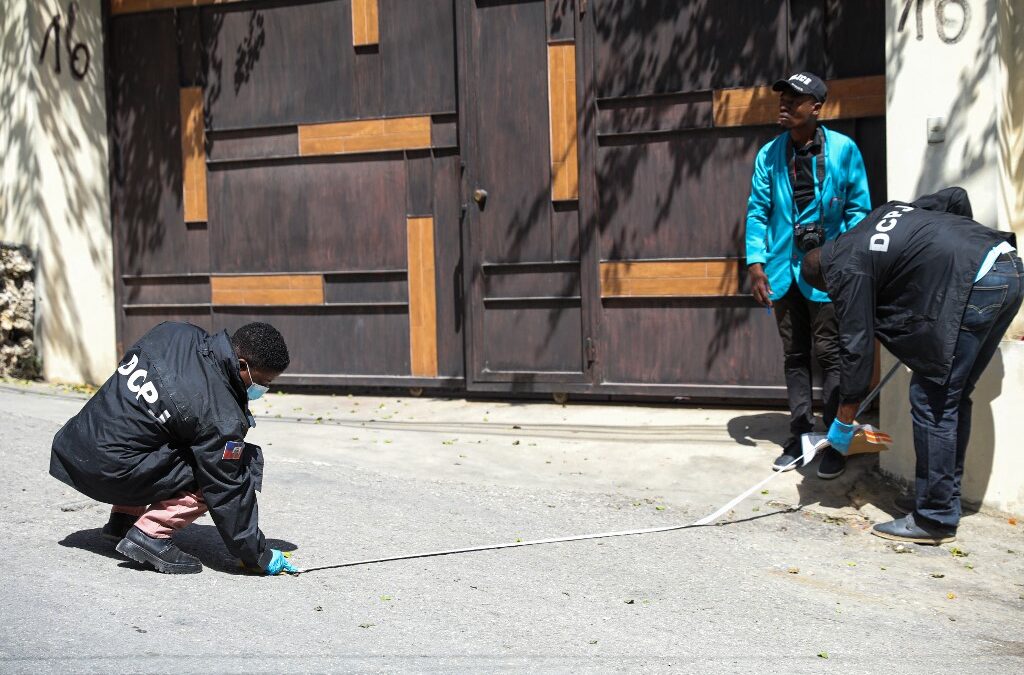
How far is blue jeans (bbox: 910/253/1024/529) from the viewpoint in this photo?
5.28 metres

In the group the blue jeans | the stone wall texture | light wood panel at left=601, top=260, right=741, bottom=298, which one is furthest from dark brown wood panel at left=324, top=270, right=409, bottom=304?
the blue jeans

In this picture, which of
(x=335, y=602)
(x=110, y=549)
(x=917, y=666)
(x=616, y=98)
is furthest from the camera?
(x=616, y=98)

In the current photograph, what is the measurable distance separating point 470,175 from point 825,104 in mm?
2449

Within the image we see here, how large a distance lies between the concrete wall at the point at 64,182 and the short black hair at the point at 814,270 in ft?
19.4

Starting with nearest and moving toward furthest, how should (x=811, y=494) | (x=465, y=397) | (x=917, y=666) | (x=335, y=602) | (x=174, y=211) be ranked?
(x=917, y=666), (x=335, y=602), (x=811, y=494), (x=465, y=397), (x=174, y=211)

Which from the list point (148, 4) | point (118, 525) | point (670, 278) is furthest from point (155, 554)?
point (148, 4)

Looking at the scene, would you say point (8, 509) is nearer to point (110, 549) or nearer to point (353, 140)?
point (110, 549)

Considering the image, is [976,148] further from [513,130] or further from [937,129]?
[513,130]

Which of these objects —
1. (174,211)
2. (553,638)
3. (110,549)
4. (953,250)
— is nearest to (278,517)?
(110,549)

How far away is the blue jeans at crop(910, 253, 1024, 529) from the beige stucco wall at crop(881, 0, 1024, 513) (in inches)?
14.3

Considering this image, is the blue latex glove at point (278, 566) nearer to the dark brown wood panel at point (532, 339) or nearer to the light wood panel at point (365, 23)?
the dark brown wood panel at point (532, 339)

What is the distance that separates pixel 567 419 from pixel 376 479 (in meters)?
1.81

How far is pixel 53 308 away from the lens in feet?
31.1

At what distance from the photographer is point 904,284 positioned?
5.41m
